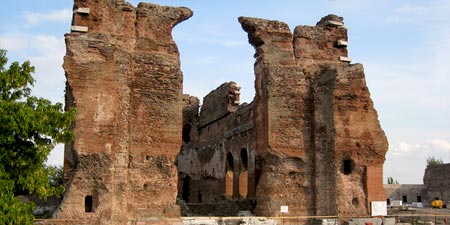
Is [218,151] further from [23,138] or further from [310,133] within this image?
[23,138]

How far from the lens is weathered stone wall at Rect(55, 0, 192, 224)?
40.8 feet

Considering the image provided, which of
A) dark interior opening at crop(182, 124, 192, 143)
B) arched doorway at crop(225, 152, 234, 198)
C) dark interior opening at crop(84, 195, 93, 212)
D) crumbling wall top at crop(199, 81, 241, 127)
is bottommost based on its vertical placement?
dark interior opening at crop(84, 195, 93, 212)

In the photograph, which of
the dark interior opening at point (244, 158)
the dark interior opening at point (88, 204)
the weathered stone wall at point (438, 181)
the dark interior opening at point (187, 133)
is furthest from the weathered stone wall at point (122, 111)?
the weathered stone wall at point (438, 181)

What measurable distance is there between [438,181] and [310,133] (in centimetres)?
2183

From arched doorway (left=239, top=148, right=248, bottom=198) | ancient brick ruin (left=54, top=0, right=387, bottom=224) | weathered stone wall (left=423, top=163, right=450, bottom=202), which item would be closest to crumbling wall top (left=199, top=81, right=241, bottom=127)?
arched doorway (left=239, top=148, right=248, bottom=198)

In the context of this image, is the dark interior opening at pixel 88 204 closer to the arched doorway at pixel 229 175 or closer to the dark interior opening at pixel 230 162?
the arched doorway at pixel 229 175

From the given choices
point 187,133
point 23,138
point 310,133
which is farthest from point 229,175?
point 23,138

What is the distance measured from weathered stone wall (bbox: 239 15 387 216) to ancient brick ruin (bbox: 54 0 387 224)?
28mm

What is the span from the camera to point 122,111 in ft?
43.3

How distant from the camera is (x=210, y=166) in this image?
79.2 ft

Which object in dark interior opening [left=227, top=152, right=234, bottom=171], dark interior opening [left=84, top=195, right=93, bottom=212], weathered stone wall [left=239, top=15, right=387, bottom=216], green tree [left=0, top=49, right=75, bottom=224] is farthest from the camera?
dark interior opening [left=227, top=152, right=234, bottom=171]

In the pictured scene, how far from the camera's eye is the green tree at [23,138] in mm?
9067

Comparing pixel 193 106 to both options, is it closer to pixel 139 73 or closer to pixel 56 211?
pixel 139 73

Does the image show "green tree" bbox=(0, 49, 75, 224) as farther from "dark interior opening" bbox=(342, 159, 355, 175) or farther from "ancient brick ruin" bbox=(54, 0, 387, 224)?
"dark interior opening" bbox=(342, 159, 355, 175)
